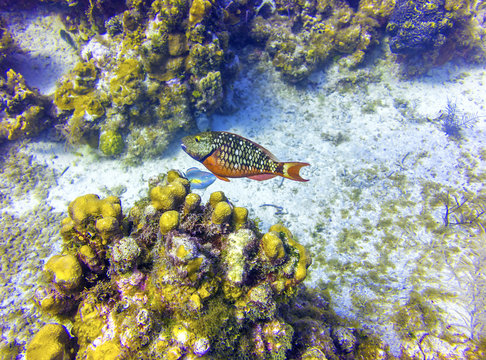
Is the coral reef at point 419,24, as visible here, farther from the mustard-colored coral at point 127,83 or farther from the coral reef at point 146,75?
the mustard-colored coral at point 127,83

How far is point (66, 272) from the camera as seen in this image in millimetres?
2453

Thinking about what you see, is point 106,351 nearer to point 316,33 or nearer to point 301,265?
point 301,265

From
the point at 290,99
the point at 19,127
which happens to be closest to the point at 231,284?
the point at 290,99

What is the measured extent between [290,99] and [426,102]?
493cm

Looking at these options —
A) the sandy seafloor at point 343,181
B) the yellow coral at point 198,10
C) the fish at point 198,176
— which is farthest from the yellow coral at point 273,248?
the yellow coral at point 198,10

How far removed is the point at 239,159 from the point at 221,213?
856 mm

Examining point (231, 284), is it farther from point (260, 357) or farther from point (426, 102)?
point (426, 102)

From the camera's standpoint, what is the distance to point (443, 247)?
500cm

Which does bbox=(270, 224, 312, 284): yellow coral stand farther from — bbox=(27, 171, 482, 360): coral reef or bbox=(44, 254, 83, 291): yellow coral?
bbox=(44, 254, 83, 291): yellow coral

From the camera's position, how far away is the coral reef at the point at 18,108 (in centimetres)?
624

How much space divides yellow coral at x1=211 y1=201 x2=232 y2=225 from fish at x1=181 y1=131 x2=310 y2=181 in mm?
491

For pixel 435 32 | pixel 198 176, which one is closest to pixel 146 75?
pixel 198 176

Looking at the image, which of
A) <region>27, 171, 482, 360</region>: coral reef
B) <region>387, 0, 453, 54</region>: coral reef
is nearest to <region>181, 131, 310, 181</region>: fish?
<region>27, 171, 482, 360</region>: coral reef

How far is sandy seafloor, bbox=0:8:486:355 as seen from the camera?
4.39m
